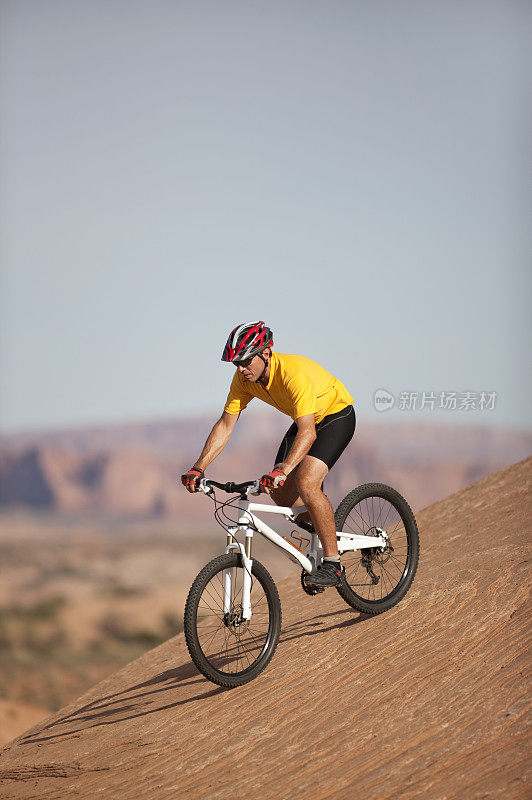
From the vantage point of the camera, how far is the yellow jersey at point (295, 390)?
242 inches

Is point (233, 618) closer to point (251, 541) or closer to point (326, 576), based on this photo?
point (251, 541)

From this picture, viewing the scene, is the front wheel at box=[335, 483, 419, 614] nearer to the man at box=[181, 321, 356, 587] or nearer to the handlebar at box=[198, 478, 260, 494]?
the man at box=[181, 321, 356, 587]

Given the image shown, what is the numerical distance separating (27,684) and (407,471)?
9960cm

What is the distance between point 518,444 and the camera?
141000 mm

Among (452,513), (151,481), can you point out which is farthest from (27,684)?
(151,481)

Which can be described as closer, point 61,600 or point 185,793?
point 185,793

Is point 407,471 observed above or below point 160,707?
below

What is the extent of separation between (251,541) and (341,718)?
1354mm

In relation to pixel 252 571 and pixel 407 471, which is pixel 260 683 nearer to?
pixel 252 571

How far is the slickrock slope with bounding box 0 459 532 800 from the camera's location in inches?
190

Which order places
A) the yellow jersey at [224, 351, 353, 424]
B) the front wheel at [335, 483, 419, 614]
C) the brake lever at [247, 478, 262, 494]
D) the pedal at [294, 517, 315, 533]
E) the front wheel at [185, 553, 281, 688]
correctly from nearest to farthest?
1. the front wheel at [185, 553, 281, 688]
2. the brake lever at [247, 478, 262, 494]
3. the yellow jersey at [224, 351, 353, 424]
4. the pedal at [294, 517, 315, 533]
5. the front wheel at [335, 483, 419, 614]

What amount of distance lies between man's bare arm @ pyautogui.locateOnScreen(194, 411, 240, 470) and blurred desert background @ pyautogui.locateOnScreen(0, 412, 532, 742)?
1698cm

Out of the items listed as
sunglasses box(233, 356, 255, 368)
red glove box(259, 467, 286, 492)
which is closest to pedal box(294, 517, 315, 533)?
red glove box(259, 467, 286, 492)

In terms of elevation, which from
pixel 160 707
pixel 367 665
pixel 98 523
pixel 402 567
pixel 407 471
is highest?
pixel 402 567
